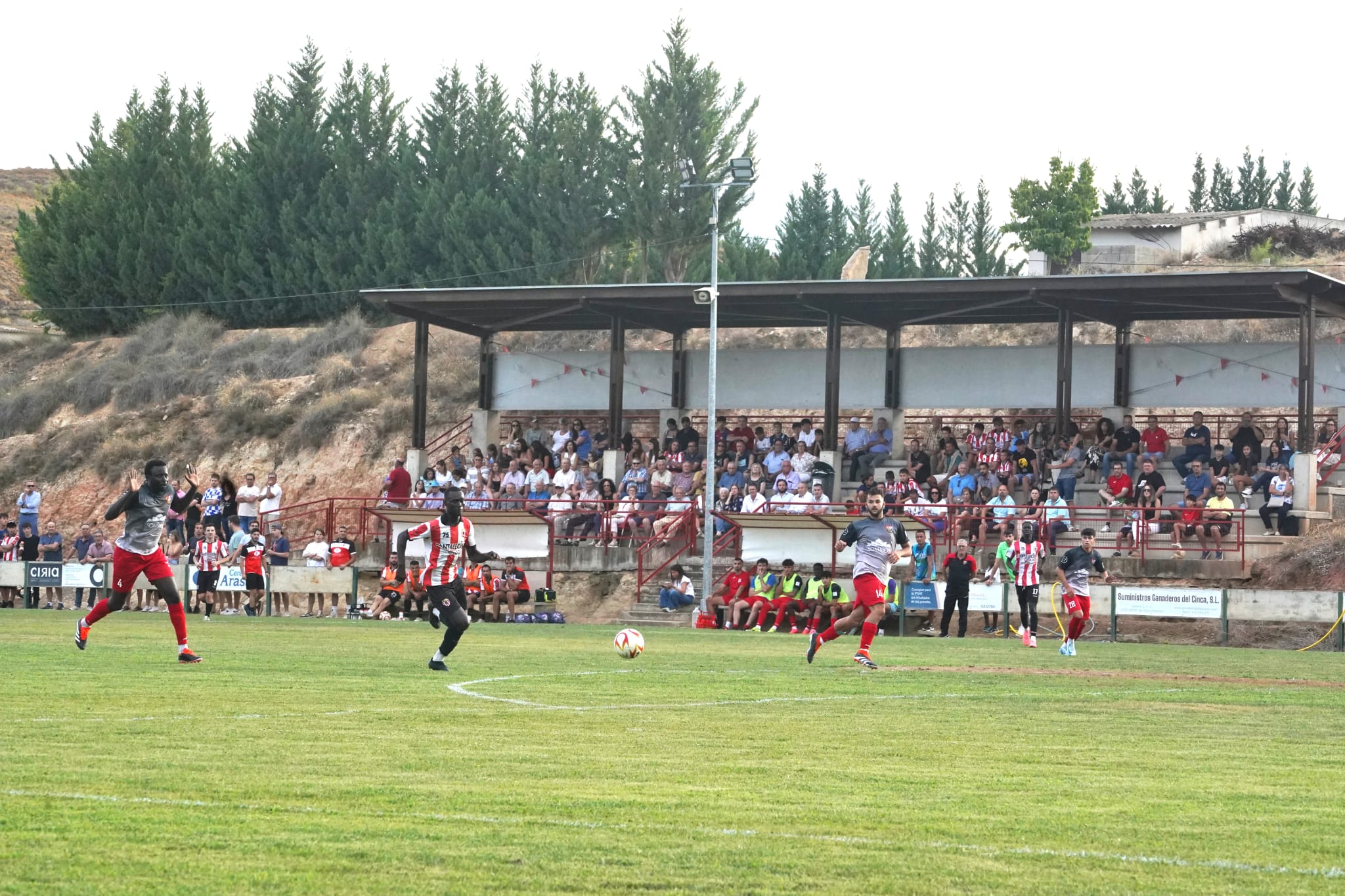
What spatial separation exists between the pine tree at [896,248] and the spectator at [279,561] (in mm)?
40020

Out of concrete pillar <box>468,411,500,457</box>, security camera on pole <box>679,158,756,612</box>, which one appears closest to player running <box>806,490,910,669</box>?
security camera on pole <box>679,158,756,612</box>

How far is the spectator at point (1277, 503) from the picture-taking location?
117 feet

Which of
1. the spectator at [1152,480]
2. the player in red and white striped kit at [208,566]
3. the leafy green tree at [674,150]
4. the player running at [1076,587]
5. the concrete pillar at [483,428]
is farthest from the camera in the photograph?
the leafy green tree at [674,150]

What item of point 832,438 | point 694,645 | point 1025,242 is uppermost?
point 1025,242

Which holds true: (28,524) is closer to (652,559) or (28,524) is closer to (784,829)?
(652,559)

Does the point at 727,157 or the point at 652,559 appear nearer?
the point at 652,559

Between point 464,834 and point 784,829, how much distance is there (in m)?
1.41

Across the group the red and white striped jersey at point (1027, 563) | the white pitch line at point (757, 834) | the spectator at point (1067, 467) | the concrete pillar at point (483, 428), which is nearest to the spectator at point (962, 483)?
the spectator at point (1067, 467)

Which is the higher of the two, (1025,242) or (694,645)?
(1025,242)

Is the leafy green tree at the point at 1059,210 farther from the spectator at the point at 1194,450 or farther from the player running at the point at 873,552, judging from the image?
the player running at the point at 873,552

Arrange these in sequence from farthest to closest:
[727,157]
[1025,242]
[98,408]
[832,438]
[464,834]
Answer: [1025,242] → [727,157] → [98,408] → [832,438] → [464,834]

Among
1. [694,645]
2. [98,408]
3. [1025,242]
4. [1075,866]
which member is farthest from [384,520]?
[1025,242]

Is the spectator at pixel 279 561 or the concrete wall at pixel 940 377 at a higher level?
the concrete wall at pixel 940 377

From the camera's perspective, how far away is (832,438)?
4250 centimetres
